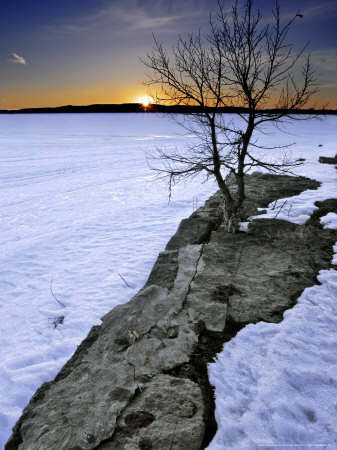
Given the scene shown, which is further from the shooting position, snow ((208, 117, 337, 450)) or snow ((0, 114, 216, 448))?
snow ((0, 114, 216, 448))

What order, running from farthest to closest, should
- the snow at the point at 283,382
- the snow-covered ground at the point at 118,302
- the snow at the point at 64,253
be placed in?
the snow at the point at 64,253 → the snow-covered ground at the point at 118,302 → the snow at the point at 283,382

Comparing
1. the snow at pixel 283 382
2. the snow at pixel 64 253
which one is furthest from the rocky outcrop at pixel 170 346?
the snow at pixel 64 253

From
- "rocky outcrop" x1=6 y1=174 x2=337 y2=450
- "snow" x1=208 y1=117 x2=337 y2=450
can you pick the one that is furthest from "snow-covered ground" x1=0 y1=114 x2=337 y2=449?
"rocky outcrop" x1=6 y1=174 x2=337 y2=450

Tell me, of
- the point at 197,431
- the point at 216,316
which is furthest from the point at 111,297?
the point at 197,431

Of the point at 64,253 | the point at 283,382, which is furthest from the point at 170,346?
the point at 64,253

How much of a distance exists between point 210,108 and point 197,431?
530 cm

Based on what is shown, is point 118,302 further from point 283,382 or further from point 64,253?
point 283,382

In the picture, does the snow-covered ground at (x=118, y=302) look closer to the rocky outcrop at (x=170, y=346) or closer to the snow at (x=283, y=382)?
the snow at (x=283, y=382)

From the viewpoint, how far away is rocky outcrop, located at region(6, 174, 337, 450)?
2045 millimetres

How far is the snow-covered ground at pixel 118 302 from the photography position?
2.15 m

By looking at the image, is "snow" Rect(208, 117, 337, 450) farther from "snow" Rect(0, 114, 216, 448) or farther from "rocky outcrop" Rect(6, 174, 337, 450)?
"snow" Rect(0, 114, 216, 448)

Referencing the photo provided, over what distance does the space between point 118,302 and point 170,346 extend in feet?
5.56

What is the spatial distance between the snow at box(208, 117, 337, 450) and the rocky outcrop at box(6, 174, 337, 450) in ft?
0.40

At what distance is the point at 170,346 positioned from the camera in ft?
9.01
